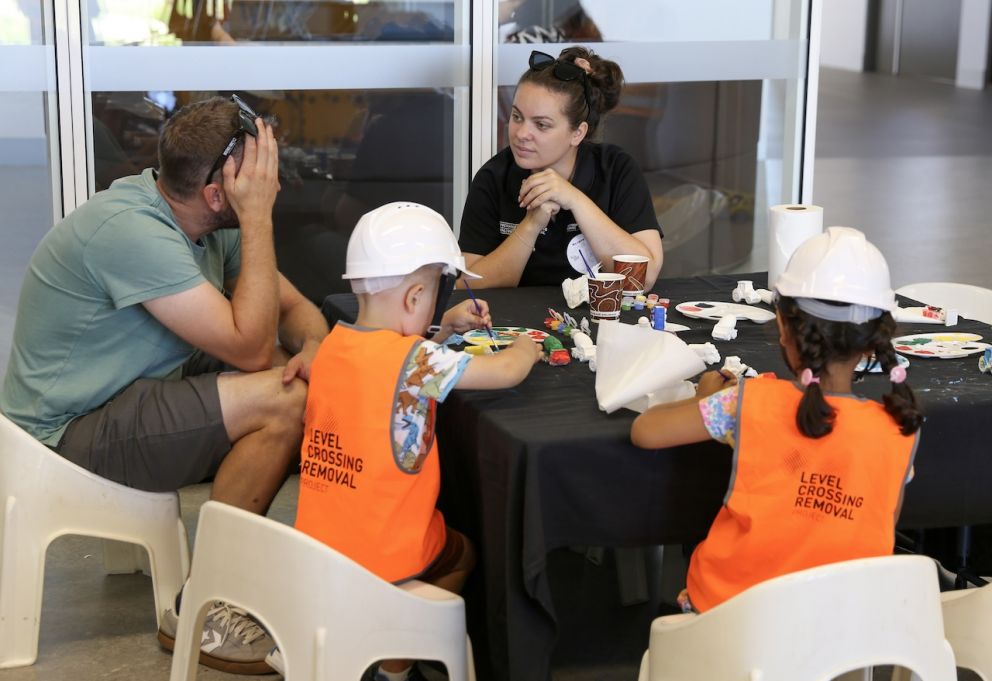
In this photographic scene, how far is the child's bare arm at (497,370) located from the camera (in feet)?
6.96

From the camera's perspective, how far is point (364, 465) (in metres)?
2.07

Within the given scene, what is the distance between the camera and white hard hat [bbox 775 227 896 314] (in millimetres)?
1877

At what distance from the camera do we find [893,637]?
1.73 m

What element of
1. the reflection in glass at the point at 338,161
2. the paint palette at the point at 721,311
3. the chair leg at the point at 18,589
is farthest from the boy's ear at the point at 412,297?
the reflection in glass at the point at 338,161

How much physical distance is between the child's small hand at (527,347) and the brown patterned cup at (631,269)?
19.7 inches

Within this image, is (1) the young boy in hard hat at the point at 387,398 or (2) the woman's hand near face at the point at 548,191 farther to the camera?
(2) the woman's hand near face at the point at 548,191

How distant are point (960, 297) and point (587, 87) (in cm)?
107

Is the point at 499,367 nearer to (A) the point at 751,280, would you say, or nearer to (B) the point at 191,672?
(B) the point at 191,672

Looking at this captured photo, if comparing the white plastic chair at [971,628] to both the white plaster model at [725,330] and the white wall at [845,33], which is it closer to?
the white plaster model at [725,330]

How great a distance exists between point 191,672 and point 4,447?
773 millimetres

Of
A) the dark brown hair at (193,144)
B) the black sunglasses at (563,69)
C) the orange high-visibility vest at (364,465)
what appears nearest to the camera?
the orange high-visibility vest at (364,465)

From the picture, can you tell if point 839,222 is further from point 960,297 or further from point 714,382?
point 714,382

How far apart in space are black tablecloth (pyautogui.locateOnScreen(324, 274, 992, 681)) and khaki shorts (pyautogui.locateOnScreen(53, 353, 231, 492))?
64cm

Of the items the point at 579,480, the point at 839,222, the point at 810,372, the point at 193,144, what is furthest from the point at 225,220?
the point at 839,222
